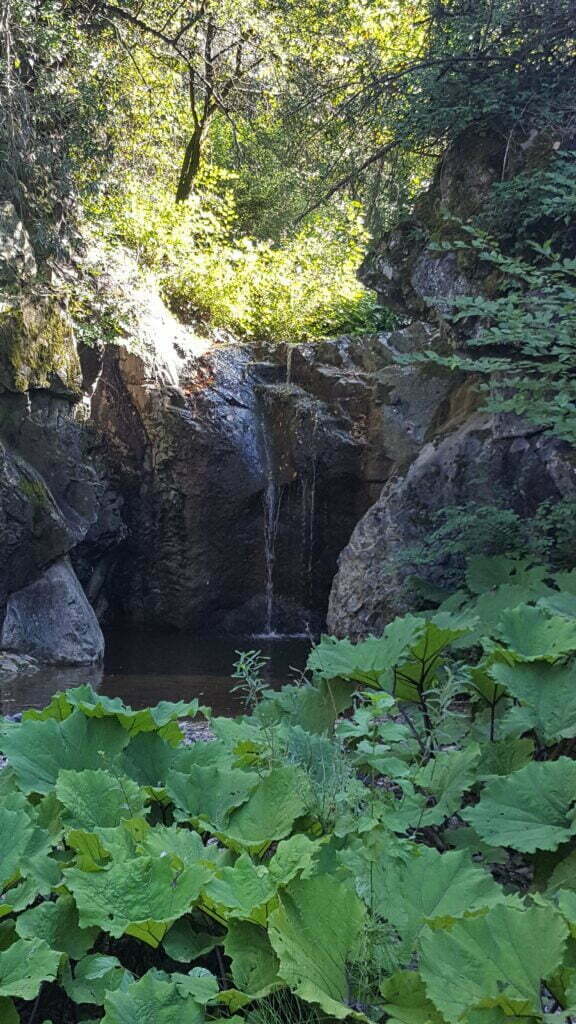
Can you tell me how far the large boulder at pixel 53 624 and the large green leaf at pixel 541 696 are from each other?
21.9 ft

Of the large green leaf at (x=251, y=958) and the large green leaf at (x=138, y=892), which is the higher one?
the large green leaf at (x=138, y=892)

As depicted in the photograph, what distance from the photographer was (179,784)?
5.96 feet

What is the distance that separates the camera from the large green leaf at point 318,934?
122 centimetres

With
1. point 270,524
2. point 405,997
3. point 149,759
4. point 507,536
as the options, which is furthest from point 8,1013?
point 270,524

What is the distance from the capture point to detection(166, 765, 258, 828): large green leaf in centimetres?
178

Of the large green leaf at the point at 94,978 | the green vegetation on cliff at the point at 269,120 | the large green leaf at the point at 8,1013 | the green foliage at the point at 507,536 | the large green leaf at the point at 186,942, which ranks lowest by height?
the large green leaf at the point at 8,1013

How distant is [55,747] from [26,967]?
0.74m

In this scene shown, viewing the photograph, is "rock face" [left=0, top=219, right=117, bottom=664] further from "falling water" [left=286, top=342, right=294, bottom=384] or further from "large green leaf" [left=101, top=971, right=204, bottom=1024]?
"large green leaf" [left=101, top=971, right=204, bottom=1024]

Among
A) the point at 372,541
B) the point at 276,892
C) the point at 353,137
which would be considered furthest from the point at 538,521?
the point at 353,137

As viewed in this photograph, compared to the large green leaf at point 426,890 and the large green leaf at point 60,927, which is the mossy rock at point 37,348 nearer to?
the large green leaf at point 60,927

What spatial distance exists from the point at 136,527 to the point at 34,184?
155 inches

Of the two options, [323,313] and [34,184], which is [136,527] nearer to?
[34,184]

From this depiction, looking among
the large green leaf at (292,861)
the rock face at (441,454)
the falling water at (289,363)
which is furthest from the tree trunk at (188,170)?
the large green leaf at (292,861)

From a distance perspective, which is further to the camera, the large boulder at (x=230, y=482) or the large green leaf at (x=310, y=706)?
the large boulder at (x=230, y=482)
